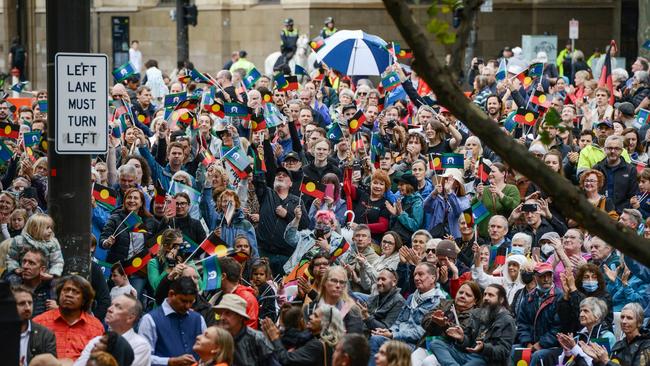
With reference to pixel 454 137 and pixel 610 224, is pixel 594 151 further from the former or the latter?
pixel 610 224

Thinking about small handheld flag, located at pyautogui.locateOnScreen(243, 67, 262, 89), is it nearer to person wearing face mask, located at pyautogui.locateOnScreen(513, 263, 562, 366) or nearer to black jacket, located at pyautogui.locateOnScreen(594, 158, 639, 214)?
black jacket, located at pyautogui.locateOnScreen(594, 158, 639, 214)

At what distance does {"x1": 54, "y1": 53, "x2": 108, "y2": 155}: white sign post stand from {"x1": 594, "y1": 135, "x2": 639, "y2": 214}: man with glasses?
23.8 feet

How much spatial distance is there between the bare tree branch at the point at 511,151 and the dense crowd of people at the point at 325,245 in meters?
0.20

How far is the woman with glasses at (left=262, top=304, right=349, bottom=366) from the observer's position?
1007 centimetres

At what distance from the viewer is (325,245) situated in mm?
13078

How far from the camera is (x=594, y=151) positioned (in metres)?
17.2

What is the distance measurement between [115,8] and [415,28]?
137ft

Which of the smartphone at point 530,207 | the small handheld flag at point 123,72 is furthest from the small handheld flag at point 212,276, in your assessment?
the small handheld flag at point 123,72

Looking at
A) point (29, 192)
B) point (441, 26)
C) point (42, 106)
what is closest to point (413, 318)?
point (29, 192)

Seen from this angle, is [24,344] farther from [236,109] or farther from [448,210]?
[236,109]

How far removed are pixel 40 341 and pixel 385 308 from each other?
3335 mm

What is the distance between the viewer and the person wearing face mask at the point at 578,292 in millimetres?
11570

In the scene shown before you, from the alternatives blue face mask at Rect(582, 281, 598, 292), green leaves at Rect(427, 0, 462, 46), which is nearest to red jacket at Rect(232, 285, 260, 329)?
blue face mask at Rect(582, 281, 598, 292)

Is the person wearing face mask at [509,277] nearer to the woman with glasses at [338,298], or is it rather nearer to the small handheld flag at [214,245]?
the woman with glasses at [338,298]
